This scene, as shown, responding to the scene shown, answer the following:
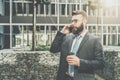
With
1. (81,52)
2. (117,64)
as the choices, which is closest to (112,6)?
(117,64)

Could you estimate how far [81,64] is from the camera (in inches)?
205

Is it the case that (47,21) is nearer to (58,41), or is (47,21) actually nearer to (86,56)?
(58,41)

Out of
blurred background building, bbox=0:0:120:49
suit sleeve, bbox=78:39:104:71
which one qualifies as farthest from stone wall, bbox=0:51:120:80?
blurred background building, bbox=0:0:120:49

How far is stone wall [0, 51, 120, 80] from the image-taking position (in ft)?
32.7

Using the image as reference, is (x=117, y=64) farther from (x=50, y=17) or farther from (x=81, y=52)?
(x=50, y=17)

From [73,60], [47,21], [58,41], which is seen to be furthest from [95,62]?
[47,21]

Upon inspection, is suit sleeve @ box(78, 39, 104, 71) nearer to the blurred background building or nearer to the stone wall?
the stone wall

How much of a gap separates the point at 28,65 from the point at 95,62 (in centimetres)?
487

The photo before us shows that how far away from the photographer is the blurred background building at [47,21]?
65312 mm

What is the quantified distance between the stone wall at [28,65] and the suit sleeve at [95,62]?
4660mm

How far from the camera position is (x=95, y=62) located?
5305 mm

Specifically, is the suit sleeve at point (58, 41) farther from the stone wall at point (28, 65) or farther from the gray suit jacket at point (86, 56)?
the stone wall at point (28, 65)

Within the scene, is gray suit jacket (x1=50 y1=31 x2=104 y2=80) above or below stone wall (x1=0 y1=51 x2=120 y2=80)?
above

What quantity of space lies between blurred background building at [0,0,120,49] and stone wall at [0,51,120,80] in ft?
175
